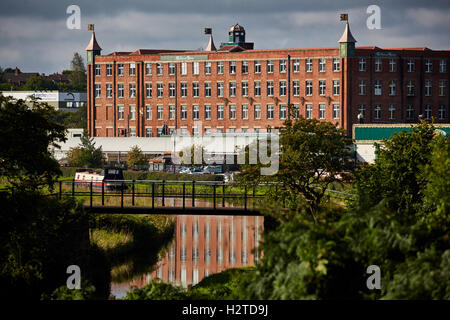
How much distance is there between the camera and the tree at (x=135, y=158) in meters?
79.6

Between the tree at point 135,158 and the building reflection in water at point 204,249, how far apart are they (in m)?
28.5

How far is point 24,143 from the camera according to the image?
23.0 meters

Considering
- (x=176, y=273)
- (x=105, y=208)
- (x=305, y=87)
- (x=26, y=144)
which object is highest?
(x=305, y=87)

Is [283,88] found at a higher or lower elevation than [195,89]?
lower

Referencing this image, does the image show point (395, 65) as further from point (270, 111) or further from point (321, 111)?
point (270, 111)

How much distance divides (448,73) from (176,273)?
54992 millimetres

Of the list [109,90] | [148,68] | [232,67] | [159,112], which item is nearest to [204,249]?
[232,67]

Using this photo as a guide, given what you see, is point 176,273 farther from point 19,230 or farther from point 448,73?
point 448,73

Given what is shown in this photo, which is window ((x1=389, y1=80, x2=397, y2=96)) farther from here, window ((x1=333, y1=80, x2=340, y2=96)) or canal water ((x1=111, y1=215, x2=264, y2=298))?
canal water ((x1=111, y1=215, x2=264, y2=298))

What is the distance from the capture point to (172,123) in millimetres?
86812

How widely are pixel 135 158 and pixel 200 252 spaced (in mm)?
40494

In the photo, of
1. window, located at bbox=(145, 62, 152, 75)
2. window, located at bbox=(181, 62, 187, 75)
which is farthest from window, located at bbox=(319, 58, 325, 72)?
window, located at bbox=(145, 62, 152, 75)

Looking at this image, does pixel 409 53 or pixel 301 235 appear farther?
pixel 409 53

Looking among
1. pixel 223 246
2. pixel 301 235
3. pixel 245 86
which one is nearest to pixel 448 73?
pixel 245 86
